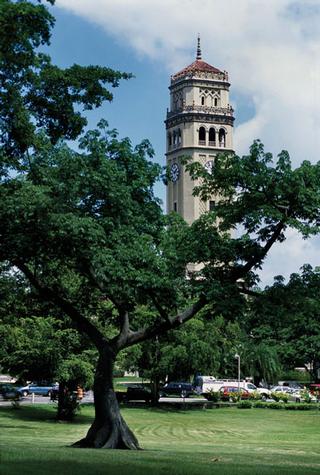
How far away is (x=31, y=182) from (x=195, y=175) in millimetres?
4446

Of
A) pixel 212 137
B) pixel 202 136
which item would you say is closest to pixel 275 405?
pixel 202 136

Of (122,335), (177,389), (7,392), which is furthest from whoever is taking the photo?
(177,389)

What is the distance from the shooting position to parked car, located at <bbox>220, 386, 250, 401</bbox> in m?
59.5

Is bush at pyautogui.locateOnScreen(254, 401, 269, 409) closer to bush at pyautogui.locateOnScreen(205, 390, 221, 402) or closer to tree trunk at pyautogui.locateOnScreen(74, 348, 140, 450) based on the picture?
bush at pyautogui.locateOnScreen(205, 390, 221, 402)

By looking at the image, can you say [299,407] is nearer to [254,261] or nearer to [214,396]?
[214,396]

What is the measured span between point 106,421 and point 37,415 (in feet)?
73.1

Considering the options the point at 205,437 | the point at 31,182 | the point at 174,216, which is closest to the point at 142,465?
the point at 31,182

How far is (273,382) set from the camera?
8494 centimetres

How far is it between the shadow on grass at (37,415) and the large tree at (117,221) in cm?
1882

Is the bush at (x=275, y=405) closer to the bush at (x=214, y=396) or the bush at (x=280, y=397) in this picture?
the bush at (x=280, y=397)

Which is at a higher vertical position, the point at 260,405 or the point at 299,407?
the point at 260,405

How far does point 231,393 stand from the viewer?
59594 mm

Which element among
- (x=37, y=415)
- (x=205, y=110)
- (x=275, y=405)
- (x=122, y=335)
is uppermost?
(x=205, y=110)

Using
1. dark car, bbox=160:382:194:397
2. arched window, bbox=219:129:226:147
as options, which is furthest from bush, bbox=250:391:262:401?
arched window, bbox=219:129:226:147
